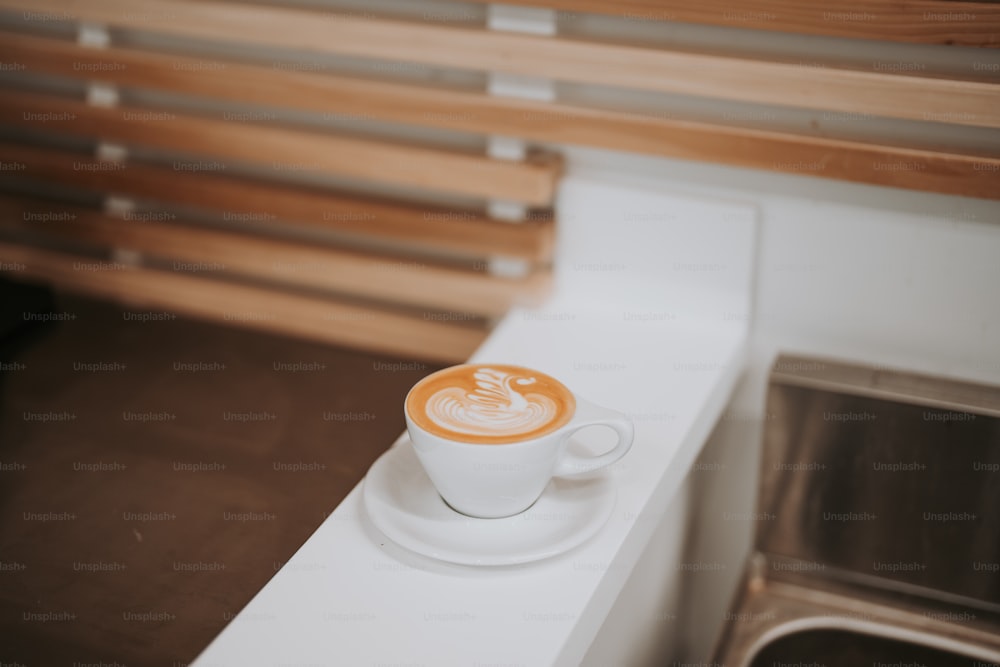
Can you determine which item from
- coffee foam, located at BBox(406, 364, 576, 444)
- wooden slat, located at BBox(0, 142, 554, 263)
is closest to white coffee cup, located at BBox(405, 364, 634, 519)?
coffee foam, located at BBox(406, 364, 576, 444)

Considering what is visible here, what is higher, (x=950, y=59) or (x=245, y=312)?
(x=950, y=59)

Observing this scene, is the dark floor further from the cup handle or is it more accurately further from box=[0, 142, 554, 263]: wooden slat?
the cup handle

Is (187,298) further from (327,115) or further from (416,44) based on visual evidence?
(416,44)

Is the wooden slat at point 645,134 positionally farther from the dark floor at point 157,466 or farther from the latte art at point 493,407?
the latte art at point 493,407

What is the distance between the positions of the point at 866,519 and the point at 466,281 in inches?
24.7

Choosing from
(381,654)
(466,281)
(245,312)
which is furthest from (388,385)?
(381,654)

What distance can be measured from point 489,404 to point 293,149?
26.4 inches

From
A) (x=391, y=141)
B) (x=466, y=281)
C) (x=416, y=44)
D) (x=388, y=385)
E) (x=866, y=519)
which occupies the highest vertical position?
(x=416, y=44)

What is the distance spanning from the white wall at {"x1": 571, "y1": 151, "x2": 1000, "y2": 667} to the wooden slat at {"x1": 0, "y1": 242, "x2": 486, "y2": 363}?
349 millimetres

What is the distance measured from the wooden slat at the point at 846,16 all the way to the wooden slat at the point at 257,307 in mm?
519

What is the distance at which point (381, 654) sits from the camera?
856 mm

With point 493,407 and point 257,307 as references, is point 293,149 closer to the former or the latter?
point 257,307

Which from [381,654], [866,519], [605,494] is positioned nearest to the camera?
[381,654]

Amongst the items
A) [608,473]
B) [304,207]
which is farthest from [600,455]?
[304,207]
